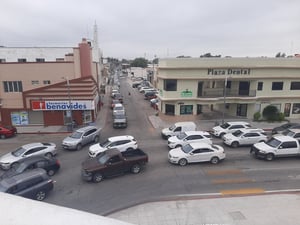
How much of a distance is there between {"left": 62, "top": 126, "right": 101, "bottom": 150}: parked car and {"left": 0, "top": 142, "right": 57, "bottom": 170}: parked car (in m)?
1.75

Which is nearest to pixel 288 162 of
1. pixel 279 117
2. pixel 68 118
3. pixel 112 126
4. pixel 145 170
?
pixel 145 170

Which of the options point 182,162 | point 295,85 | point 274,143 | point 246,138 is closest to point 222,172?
point 182,162

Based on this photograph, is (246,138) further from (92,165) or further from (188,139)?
(92,165)

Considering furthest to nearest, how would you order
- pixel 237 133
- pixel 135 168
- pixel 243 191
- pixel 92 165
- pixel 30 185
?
pixel 237 133, pixel 135 168, pixel 92 165, pixel 243 191, pixel 30 185

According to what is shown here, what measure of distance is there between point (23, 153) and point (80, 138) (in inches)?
203

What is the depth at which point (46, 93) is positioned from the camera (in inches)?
1113

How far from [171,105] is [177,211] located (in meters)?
20.6

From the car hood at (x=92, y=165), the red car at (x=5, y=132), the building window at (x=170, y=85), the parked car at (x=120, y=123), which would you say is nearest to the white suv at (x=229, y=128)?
the building window at (x=170, y=85)

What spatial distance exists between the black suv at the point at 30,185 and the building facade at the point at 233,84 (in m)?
20.1

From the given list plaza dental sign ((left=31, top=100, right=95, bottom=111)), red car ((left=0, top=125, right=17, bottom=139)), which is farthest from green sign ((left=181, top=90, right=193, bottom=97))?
red car ((left=0, top=125, right=17, bottom=139))

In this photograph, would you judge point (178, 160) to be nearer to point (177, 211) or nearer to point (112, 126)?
point (177, 211)

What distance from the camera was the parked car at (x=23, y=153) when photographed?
16.6m

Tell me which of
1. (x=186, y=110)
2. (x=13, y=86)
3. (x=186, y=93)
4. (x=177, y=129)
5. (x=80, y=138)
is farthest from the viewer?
(x=186, y=110)

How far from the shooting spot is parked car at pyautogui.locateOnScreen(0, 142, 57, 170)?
16.6m
